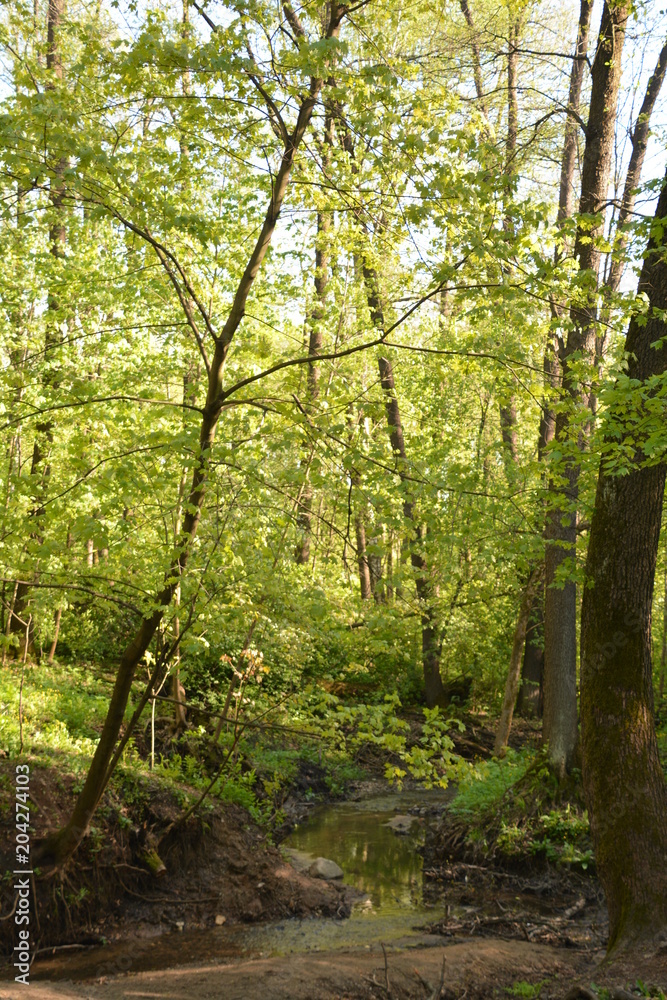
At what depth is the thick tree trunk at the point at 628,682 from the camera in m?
5.11

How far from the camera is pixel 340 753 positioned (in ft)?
20.0

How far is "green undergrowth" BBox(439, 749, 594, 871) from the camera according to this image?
8.34 meters

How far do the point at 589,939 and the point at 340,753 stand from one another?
291cm

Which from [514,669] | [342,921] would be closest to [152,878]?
[342,921]

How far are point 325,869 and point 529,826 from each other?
7.59 ft

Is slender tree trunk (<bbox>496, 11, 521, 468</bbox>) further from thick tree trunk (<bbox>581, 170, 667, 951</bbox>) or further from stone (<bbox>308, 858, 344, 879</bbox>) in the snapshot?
stone (<bbox>308, 858, 344, 879</bbox>)

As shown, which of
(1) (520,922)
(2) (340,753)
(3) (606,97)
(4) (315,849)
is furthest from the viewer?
(4) (315,849)

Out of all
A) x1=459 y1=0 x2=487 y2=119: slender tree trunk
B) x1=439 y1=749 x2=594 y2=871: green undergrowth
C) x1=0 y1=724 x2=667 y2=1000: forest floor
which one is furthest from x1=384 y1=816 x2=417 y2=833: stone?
x1=459 y1=0 x2=487 y2=119: slender tree trunk

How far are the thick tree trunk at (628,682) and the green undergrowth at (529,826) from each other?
282 centimetres

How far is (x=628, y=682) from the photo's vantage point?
536cm

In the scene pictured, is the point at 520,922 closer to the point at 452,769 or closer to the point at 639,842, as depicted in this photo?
the point at 639,842

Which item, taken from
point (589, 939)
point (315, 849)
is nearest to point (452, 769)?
point (589, 939)

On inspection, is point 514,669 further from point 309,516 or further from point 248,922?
point 309,516

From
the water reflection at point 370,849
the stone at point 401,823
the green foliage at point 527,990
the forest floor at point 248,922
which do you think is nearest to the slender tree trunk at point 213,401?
the forest floor at point 248,922
